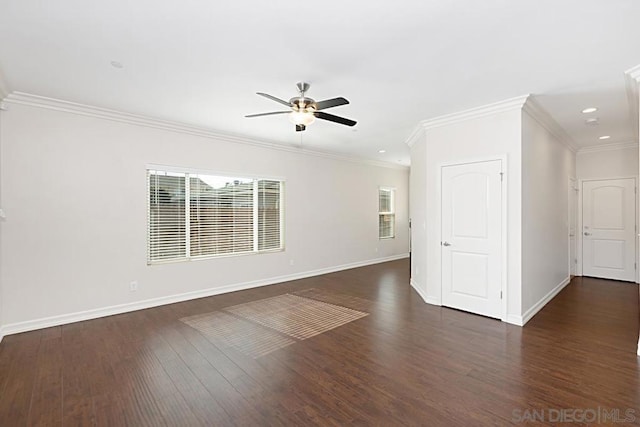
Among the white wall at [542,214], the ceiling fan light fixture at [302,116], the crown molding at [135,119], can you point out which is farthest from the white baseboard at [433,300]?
the crown molding at [135,119]

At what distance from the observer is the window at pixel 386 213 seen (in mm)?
8578

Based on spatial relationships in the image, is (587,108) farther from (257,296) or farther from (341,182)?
(257,296)

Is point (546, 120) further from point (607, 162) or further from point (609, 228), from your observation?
point (609, 228)

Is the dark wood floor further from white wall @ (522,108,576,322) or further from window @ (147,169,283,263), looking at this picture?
window @ (147,169,283,263)

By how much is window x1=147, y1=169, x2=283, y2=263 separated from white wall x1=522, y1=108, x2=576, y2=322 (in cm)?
412

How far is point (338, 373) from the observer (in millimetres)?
2688

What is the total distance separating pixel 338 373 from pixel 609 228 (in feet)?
21.8

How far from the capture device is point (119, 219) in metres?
4.31

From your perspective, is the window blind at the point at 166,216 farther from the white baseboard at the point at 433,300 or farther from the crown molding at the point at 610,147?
the crown molding at the point at 610,147

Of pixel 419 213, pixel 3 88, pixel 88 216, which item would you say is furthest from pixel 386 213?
pixel 3 88

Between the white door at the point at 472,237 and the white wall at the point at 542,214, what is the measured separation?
11.9 inches

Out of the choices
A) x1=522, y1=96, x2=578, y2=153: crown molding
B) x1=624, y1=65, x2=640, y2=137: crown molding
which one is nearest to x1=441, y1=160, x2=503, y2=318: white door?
x1=522, y1=96, x2=578, y2=153: crown molding

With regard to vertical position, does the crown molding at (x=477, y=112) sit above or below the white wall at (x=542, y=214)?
above

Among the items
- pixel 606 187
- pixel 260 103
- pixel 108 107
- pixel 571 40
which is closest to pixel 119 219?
pixel 108 107
